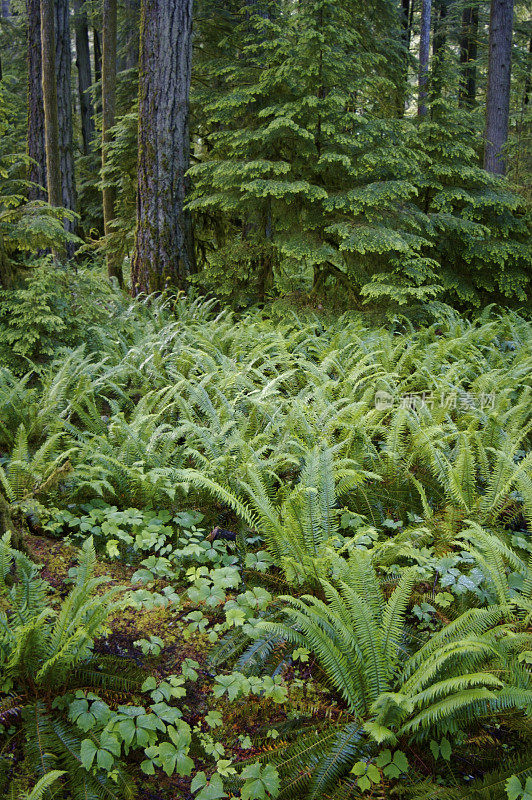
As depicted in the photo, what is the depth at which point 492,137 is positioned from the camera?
9867 mm

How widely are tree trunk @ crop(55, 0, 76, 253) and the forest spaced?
3175 millimetres

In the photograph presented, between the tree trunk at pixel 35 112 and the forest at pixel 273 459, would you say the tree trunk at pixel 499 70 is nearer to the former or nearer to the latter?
the forest at pixel 273 459

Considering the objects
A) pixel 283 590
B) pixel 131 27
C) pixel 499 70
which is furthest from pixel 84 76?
pixel 283 590

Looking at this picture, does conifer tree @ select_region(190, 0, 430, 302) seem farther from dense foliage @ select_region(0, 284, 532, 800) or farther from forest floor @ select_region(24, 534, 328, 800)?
forest floor @ select_region(24, 534, 328, 800)

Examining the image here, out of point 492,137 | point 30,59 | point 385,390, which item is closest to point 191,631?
point 385,390

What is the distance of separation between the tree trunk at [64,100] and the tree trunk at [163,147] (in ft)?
13.6

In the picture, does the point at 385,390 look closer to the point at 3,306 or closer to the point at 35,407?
the point at 35,407

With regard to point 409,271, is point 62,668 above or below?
below

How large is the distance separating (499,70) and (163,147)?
7367 mm

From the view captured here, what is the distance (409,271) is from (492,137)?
20.8 ft

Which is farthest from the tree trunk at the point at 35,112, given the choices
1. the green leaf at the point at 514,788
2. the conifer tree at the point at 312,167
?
the green leaf at the point at 514,788

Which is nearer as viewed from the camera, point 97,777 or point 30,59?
point 97,777

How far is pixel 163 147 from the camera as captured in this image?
668 cm

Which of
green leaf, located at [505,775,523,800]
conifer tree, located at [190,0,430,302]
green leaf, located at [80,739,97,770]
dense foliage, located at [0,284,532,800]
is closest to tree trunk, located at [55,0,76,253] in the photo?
conifer tree, located at [190,0,430,302]
